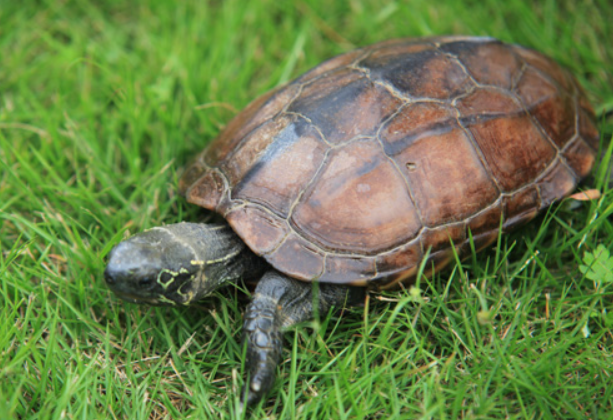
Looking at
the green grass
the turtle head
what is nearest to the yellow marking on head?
the turtle head

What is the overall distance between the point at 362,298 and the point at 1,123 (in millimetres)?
2746

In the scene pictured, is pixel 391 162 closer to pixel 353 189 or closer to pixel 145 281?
pixel 353 189

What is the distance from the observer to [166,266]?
2537mm

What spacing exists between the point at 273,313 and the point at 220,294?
1.38ft

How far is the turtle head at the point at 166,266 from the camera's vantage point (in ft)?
8.11

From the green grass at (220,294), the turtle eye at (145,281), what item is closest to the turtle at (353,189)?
Answer: the turtle eye at (145,281)

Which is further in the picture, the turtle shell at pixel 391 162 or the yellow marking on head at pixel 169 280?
the turtle shell at pixel 391 162

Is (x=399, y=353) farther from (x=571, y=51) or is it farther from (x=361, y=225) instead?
(x=571, y=51)

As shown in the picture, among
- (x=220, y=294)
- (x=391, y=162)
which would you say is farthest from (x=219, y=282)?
(x=391, y=162)

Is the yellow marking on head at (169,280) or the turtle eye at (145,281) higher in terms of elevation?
the turtle eye at (145,281)

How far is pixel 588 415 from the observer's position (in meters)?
2.39

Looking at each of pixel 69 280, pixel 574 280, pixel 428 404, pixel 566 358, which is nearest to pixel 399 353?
pixel 428 404

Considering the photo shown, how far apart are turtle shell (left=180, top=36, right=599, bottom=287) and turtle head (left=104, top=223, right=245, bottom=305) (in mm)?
212

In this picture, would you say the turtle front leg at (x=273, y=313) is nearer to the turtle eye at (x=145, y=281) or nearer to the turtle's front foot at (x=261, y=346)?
the turtle's front foot at (x=261, y=346)
